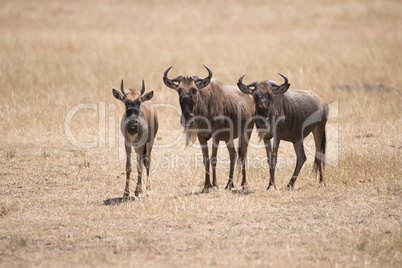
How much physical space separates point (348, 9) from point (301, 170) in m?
30.5

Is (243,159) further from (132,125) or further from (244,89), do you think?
(132,125)

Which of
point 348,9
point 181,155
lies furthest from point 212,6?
point 181,155

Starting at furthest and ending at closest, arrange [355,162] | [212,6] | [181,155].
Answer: [212,6], [181,155], [355,162]

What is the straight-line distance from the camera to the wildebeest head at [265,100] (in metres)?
9.02

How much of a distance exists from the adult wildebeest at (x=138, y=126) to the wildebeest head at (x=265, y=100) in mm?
1487

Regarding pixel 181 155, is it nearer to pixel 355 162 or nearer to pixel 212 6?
pixel 355 162

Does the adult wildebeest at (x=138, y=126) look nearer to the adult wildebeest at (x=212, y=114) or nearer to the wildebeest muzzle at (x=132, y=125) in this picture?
the wildebeest muzzle at (x=132, y=125)

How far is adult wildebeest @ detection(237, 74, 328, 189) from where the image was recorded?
9.12 metres

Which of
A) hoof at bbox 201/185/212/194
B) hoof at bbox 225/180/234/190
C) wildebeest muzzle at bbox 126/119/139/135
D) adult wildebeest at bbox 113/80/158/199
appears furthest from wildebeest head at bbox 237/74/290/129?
wildebeest muzzle at bbox 126/119/139/135

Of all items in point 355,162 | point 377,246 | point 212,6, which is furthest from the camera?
point 212,6

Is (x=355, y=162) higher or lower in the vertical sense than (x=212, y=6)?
lower

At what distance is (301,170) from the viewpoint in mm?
10445

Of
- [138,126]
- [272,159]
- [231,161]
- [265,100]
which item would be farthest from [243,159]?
[138,126]

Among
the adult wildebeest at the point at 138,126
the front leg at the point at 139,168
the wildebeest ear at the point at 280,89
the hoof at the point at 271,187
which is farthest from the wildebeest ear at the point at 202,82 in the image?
the hoof at the point at 271,187
